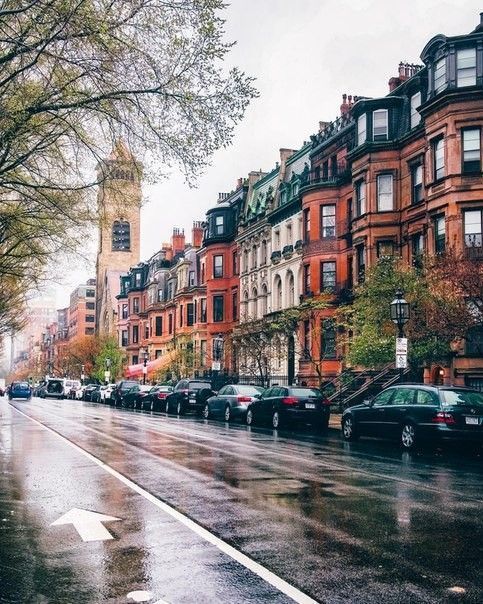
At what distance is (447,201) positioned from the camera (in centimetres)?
3181

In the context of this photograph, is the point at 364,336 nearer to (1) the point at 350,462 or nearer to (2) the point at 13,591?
(1) the point at 350,462

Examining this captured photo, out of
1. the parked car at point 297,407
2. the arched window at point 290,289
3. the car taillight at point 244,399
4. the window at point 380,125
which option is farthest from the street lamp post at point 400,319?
the arched window at point 290,289

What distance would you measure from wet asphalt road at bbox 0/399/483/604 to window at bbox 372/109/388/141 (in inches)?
974

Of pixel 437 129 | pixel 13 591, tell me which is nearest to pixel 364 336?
pixel 437 129

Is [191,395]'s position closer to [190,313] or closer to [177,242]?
[190,313]

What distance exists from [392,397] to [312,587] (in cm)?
1374

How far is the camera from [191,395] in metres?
36.9

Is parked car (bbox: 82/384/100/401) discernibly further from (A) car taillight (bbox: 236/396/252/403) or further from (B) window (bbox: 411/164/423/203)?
(B) window (bbox: 411/164/423/203)

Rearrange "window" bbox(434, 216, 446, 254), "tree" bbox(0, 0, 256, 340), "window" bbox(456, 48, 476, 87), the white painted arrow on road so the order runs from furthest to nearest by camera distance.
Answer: "window" bbox(434, 216, 446, 254)
"window" bbox(456, 48, 476, 87)
"tree" bbox(0, 0, 256, 340)
the white painted arrow on road

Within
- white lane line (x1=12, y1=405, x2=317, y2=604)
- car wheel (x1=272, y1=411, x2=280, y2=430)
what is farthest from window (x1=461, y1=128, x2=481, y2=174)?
white lane line (x1=12, y1=405, x2=317, y2=604)

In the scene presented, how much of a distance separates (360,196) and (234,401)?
14.7 m

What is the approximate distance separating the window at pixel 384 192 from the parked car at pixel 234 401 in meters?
12.3

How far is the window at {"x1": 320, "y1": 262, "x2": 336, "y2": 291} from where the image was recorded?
42656mm

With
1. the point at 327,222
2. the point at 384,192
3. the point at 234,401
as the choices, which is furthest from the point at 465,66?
the point at 234,401
